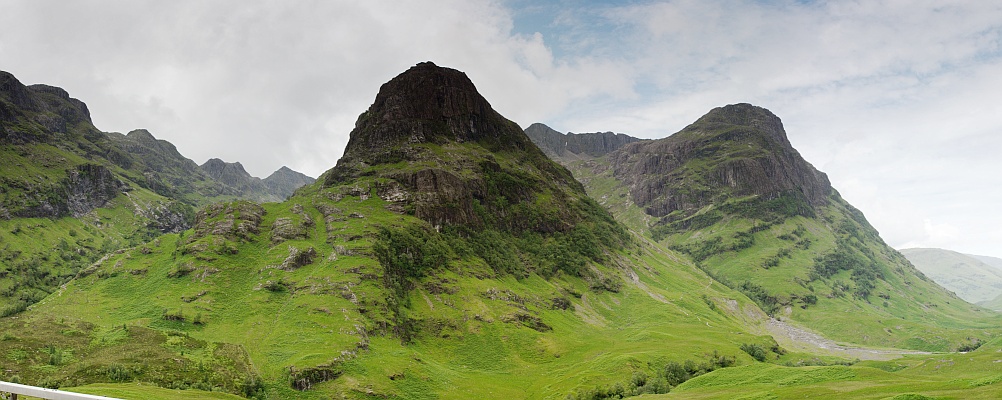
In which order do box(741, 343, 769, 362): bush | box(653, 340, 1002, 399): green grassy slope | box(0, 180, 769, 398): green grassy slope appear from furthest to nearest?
1. box(741, 343, 769, 362): bush
2. box(0, 180, 769, 398): green grassy slope
3. box(653, 340, 1002, 399): green grassy slope

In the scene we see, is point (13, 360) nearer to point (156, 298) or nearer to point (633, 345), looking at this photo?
point (156, 298)

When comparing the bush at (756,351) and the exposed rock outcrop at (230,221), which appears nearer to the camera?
the bush at (756,351)

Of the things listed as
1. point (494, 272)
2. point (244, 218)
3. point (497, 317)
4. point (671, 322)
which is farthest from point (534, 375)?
point (244, 218)

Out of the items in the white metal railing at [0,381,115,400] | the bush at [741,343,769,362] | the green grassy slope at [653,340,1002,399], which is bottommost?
the bush at [741,343,769,362]

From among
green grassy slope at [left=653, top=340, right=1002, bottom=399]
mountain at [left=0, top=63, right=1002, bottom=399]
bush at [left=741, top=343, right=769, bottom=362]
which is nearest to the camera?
green grassy slope at [left=653, top=340, right=1002, bottom=399]

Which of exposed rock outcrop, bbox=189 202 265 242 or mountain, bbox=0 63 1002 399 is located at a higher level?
exposed rock outcrop, bbox=189 202 265 242

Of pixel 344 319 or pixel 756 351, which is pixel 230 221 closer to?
pixel 344 319

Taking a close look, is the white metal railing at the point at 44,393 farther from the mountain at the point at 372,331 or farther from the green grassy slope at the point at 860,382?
the green grassy slope at the point at 860,382

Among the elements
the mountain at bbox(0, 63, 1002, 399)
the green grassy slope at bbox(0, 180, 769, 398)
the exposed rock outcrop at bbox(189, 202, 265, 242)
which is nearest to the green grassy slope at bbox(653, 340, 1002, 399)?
the mountain at bbox(0, 63, 1002, 399)

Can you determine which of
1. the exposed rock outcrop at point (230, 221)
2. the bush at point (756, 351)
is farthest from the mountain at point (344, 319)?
the bush at point (756, 351)

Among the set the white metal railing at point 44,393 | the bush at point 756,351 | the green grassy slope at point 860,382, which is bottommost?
the bush at point 756,351

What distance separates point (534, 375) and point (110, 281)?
12351 cm

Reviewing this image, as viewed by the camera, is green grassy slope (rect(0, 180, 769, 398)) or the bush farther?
the bush

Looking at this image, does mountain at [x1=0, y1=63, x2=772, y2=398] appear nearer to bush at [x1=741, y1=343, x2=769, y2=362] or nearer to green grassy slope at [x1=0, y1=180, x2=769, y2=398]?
green grassy slope at [x1=0, y1=180, x2=769, y2=398]
